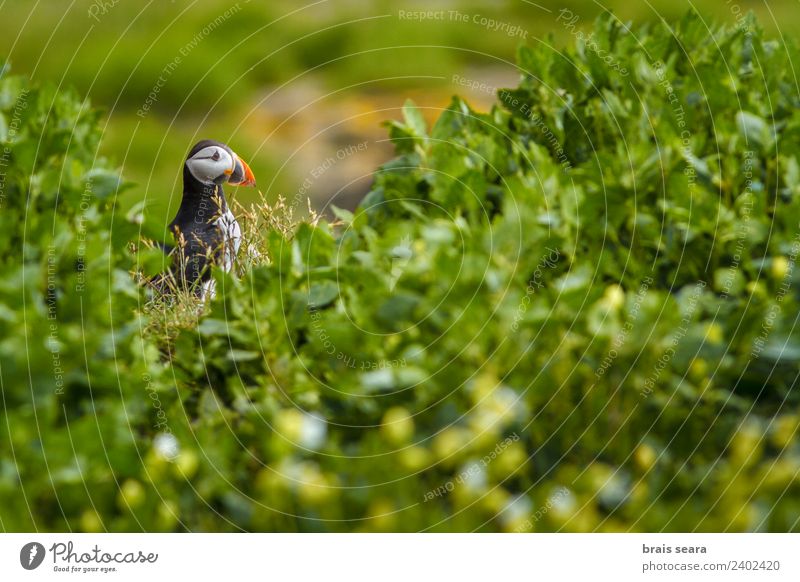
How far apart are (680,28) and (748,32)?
31 cm

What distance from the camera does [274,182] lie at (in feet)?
29.4

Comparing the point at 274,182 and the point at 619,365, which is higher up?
the point at 274,182

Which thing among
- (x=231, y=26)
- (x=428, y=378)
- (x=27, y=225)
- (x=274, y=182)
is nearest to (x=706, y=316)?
(x=428, y=378)

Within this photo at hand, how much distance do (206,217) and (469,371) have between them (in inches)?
108

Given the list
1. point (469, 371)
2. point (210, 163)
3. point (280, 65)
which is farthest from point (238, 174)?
point (280, 65)

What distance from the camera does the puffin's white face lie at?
17.2ft

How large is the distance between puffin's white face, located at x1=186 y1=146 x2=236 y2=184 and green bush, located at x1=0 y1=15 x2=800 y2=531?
5.67ft

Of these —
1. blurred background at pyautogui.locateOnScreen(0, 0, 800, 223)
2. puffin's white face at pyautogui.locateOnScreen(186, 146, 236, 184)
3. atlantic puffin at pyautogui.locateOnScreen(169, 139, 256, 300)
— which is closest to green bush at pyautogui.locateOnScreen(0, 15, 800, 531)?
atlantic puffin at pyautogui.locateOnScreen(169, 139, 256, 300)

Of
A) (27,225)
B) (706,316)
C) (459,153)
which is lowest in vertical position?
(706,316)

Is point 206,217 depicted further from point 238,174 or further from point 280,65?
point 280,65

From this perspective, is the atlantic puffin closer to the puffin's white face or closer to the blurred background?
the puffin's white face

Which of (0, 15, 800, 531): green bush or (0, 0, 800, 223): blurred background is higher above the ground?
(0, 0, 800, 223): blurred background

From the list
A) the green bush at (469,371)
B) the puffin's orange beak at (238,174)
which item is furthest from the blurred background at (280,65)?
the green bush at (469,371)
